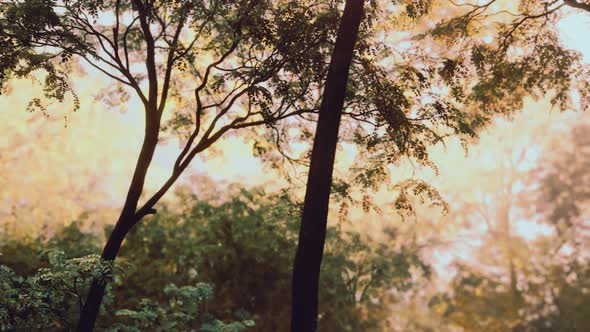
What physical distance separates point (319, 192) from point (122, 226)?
4.02m

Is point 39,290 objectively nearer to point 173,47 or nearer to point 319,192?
point 173,47

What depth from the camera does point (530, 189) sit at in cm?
3522

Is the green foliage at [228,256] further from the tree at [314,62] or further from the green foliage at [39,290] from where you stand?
the green foliage at [39,290]

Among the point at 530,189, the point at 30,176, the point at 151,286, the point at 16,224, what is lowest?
the point at 151,286

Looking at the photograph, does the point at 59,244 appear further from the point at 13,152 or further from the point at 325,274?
the point at 13,152

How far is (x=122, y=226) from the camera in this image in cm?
984

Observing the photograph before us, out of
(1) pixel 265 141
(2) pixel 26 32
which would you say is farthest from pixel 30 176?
(2) pixel 26 32

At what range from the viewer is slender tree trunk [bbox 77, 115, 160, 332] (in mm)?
9344

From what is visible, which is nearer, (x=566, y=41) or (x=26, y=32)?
(x=26, y=32)

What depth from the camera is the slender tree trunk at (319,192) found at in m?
7.77

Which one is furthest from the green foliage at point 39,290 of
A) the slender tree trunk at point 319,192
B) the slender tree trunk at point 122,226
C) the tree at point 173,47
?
the slender tree trunk at point 319,192

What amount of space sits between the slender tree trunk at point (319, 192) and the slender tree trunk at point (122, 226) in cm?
346

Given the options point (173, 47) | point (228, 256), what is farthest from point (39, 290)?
point (228, 256)

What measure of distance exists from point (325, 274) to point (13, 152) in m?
19.9
